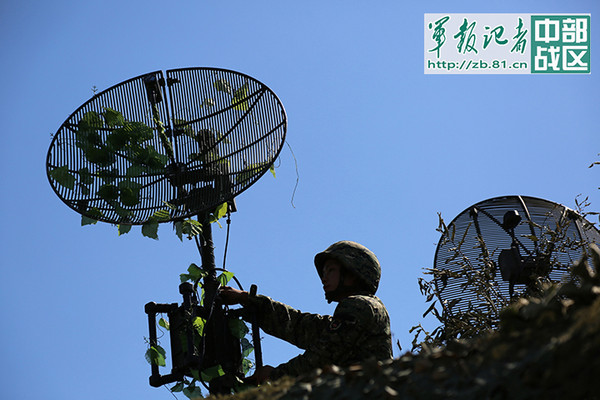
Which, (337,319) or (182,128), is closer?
(337,319)

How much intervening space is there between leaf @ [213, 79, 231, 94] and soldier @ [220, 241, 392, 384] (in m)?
2.38

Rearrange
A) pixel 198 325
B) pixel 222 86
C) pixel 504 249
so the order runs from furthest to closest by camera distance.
A: pixel 504 249 < pixel 222 86 < pixel 198 325

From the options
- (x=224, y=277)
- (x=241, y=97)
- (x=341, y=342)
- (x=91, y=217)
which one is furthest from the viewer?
(x=241, y=97)

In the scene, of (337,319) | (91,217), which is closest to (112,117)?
(91,217)

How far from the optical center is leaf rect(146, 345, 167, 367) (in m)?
8.04

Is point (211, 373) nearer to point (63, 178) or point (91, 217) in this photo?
point (91, 217)

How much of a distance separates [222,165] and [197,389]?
260 centimetres

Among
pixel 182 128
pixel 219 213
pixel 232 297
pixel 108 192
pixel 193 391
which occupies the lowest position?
pixel 193 391

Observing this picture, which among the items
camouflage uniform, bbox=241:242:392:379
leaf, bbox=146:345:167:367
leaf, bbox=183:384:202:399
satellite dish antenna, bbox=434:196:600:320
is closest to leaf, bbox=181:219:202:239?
leaf, bbox=146:345:167:367

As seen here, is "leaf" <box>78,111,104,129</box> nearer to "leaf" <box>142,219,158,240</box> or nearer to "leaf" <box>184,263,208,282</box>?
"leaf" <box>142,219,158,240</box>

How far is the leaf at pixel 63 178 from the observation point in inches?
374

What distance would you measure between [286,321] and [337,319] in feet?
3.55

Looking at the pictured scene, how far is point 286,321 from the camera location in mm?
8461

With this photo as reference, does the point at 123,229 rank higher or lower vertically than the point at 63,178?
lower
